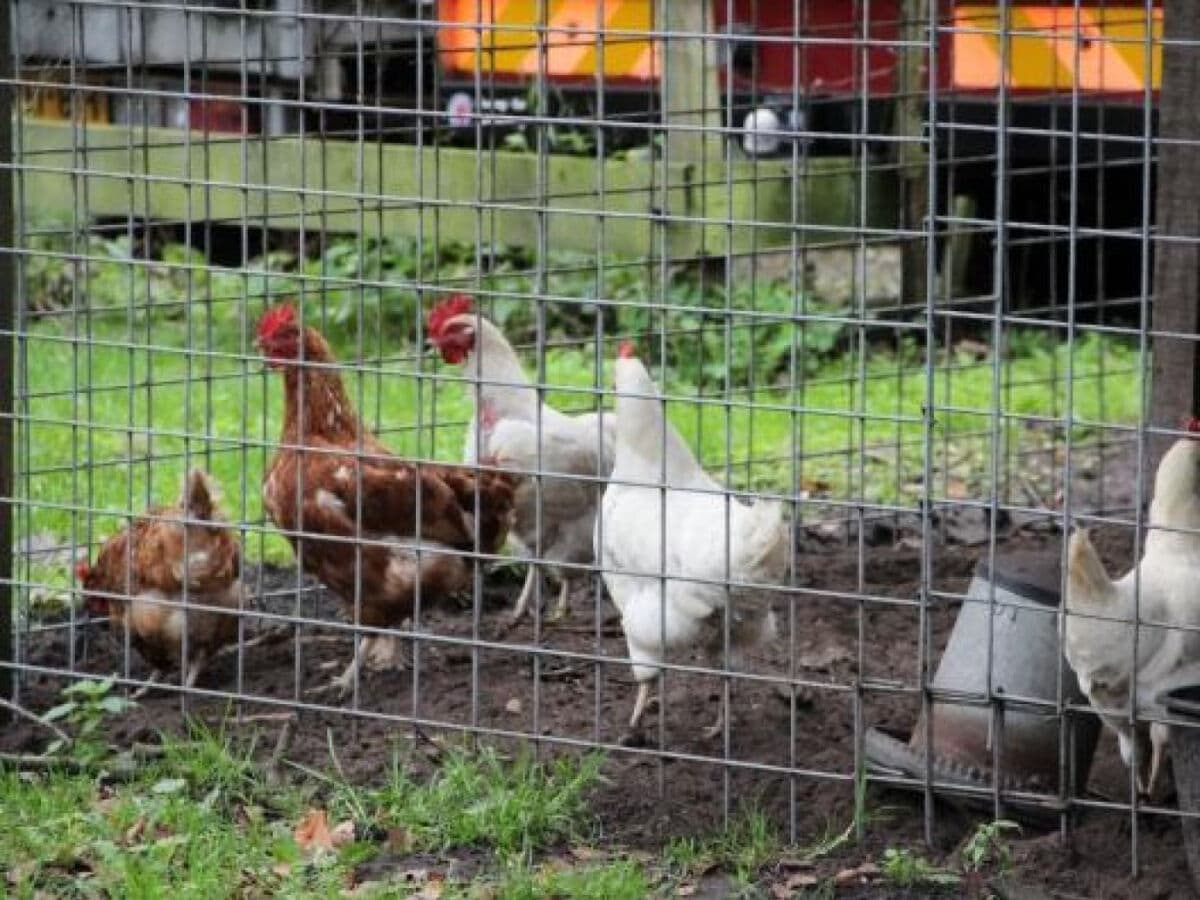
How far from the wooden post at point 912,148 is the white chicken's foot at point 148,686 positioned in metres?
3.08

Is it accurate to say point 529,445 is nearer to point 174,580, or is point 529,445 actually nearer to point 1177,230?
point 174,580

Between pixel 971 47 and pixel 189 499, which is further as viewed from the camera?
pixel 971 47

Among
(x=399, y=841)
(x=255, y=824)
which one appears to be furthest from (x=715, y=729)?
(x=255, y=824)

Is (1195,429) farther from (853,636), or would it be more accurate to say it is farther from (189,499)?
(189,499)

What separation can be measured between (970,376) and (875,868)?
6.09 meters

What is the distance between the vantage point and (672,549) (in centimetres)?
599

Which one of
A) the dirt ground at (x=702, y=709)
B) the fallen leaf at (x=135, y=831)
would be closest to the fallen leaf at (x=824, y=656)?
the dirt ground at (x=702, y=709)

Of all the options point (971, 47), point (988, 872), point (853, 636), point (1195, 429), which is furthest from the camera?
point (971, 47)

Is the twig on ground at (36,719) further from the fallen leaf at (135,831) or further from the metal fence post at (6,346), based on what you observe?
the fallen leaf at (135,831)

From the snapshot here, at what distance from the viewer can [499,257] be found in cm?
1291

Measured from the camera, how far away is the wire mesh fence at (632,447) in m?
5.44

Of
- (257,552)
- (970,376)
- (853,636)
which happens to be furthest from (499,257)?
(853,636)

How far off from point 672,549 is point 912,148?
4168 millimetres

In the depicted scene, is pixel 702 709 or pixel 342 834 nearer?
pixel 342 834
